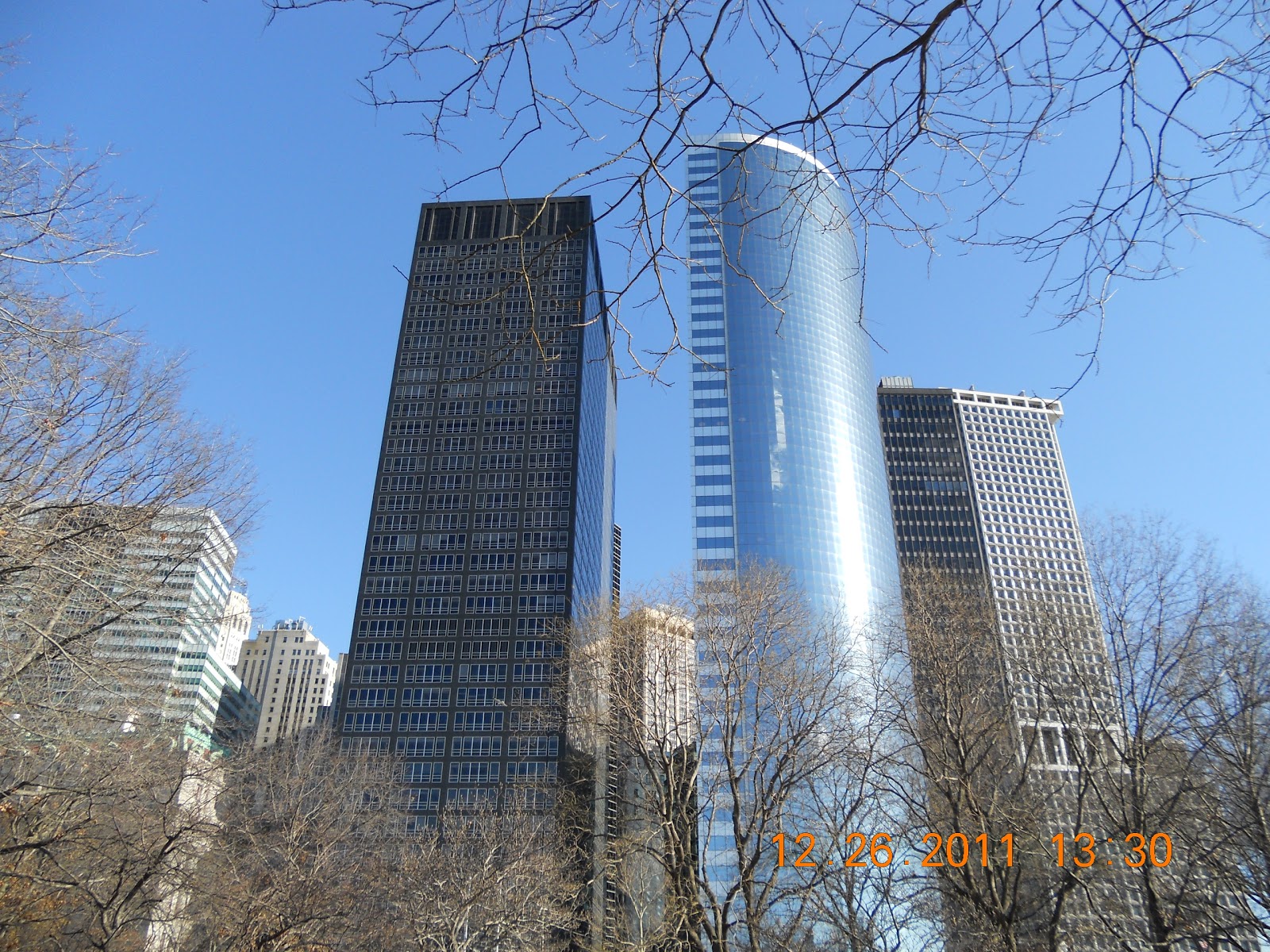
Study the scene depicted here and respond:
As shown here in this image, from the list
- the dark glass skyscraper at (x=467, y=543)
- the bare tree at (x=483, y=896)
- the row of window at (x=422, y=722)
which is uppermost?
the dark glass skyscraper at (x=467, y=543)

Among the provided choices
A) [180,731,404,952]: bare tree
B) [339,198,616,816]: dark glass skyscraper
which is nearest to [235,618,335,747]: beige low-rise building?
[339,198,616,816]: dark glass skyscraper

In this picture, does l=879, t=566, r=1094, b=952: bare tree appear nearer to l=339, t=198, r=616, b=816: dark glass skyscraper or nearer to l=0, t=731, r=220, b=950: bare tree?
l=0, t=731, r=220, b=950: bare tree

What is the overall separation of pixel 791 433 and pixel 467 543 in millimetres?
37473

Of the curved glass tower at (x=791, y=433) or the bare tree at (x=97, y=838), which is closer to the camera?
the bare tree at (x=97, y=838)

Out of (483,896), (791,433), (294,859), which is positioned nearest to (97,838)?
(294,859)

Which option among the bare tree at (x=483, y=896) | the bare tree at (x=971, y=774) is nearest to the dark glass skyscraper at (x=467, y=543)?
the bare tree at (x=483, y=896)

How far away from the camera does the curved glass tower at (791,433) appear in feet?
263

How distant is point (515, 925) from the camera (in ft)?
64.3

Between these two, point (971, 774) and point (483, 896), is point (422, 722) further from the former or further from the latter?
point (971, 774)

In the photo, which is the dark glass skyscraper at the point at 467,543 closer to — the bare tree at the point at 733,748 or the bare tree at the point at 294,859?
the bare tree at the point at 294,859

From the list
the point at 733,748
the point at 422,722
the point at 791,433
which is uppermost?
the point at 791,433

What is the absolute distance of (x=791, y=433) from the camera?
8581cm

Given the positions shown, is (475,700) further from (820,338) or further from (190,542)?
(190,542)

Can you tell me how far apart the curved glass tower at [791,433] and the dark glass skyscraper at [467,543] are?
54.9 feet
